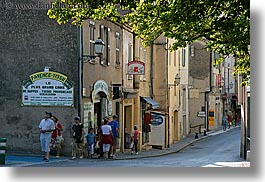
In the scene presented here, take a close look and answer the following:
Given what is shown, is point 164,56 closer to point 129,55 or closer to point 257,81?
point 129,55

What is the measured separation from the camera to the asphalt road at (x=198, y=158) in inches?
247

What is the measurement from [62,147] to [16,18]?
3.97 ft

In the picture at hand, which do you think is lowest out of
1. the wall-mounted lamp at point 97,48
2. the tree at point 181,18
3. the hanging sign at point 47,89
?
the hanging sign at point 47,89

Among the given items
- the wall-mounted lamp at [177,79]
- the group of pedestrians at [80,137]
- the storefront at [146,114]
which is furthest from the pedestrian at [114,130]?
the wall-mounted lamp at [177,79]

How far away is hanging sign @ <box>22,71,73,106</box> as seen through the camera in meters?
6.52

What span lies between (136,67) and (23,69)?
1095mm

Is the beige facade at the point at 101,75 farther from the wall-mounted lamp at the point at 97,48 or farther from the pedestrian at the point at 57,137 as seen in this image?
the pedestrian at the point at 57,137

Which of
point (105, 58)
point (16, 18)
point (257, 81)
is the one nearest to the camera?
point (257, 81)

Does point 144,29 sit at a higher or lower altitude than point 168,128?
higher

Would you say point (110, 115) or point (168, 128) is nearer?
point (110, 115)

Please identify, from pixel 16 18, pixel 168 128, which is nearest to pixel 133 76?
pixel 168 128

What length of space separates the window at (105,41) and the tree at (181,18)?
131 millimetres

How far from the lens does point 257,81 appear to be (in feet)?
19.8

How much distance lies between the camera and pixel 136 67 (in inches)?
275
